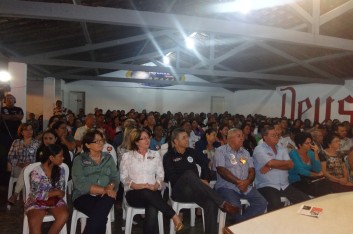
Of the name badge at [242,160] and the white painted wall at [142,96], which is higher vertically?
the white painted wall at [142,96]

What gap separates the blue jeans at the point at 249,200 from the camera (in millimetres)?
3684

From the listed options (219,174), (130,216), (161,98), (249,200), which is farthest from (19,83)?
(161,98)

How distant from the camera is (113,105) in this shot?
56.1ft

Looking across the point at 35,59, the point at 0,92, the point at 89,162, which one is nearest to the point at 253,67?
the point at 35,59

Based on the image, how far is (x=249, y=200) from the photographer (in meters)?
3.80

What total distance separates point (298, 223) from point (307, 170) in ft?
7.26

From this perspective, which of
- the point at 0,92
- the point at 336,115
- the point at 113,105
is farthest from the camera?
the point at 113,105

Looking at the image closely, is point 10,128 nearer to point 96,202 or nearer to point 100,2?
point 100,2

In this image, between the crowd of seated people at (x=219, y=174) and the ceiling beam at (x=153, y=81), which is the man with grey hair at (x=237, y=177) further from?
the ceiling beam at (x=153, y=81)

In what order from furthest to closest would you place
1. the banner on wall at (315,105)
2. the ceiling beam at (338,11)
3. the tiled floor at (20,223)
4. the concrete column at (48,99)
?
1. the concrete column at (48,99)
2. the banner on wall at (315,105)
3. the ceiling beam at (338,11)
4. the tiled floor at (20,223)

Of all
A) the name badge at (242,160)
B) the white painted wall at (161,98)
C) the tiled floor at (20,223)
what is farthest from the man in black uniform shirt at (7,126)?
the white painted wall at (161,98)

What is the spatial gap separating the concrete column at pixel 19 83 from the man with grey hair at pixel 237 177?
5.71 metres

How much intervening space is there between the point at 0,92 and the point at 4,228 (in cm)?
342

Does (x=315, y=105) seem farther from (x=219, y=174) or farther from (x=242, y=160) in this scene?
(x=219, y=174)
